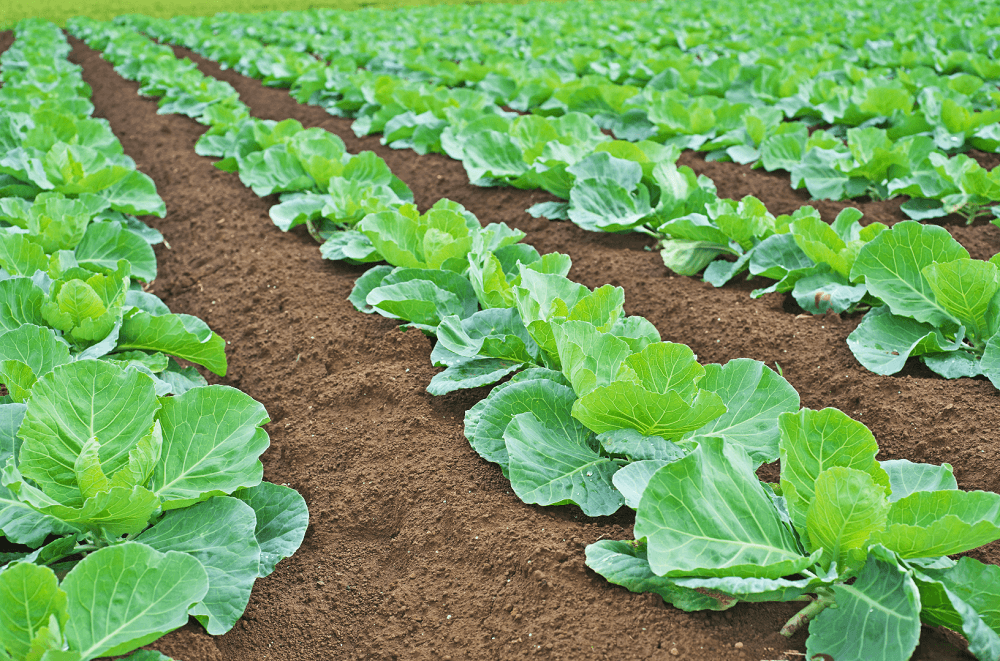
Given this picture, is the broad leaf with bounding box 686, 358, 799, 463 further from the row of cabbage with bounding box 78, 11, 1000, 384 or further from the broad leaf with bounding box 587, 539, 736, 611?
the row of cabbage with bounding box 78, 11, 1000, 384

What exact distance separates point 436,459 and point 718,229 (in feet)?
6.24

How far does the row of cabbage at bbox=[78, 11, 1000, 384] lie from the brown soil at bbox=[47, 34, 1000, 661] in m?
0.12

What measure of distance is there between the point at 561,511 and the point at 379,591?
1.74ft

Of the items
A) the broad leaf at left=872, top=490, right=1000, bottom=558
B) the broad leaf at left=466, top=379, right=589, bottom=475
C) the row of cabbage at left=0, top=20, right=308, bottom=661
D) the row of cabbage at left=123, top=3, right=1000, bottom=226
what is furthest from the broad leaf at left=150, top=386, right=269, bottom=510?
the row of cabbage at left=123, top=3, right=1000, bottom=226

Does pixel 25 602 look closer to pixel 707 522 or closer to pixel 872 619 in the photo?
pixel 707 522

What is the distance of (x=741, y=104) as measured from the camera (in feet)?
18.4

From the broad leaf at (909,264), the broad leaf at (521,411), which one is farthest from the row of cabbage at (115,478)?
the broad leaf at (909,264)

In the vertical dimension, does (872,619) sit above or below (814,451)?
below

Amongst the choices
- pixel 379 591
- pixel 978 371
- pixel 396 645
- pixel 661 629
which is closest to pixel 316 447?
pixel 379 591

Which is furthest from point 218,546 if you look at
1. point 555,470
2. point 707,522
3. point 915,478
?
point 915,478

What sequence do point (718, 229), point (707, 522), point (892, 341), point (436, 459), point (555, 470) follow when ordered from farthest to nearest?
point (718, 229) → point (892, 341) → point (436, 459) → point (555, 470) → point (707, 522)

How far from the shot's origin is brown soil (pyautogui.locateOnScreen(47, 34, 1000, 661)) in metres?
1.64

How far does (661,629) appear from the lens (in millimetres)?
1581

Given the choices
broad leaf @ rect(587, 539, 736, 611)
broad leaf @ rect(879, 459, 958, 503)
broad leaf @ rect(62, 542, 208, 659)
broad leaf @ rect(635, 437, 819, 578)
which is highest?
broad leaf @ rect(62, 542, 208, 659)
